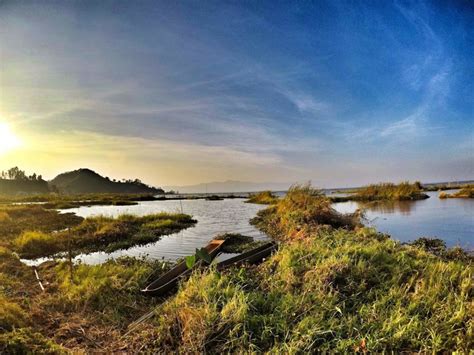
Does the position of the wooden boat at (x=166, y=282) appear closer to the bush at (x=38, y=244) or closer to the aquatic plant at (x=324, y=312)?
the aquatic plant at (x=324, y=312)

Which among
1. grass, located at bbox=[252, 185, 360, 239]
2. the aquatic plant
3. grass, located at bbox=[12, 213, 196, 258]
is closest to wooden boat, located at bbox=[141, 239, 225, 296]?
the aquatic plant

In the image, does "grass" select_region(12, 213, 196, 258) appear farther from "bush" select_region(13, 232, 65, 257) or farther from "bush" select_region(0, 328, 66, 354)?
"bush" select_region(0, 328, 66, 354)

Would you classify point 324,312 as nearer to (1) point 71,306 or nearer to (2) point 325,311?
(2) point 325,311

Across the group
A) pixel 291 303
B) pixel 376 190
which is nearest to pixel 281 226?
pixel 291 303

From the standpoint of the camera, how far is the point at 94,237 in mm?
16875

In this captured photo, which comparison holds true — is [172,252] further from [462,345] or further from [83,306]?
[462,345]

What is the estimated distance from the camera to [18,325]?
18.6 feet

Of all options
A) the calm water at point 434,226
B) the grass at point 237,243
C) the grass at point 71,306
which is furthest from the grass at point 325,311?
the calm water at point 434,226

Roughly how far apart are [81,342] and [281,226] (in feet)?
45.3

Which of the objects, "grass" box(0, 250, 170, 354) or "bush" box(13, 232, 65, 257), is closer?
"grass" box(0, 250, 170, 354)

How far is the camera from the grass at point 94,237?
15.0m

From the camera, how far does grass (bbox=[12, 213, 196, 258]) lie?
15.0m

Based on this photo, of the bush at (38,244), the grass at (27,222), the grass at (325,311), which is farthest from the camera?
the grass at (27,222)

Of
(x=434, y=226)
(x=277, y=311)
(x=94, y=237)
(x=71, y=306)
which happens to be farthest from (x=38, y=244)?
(x=434, y=226)
